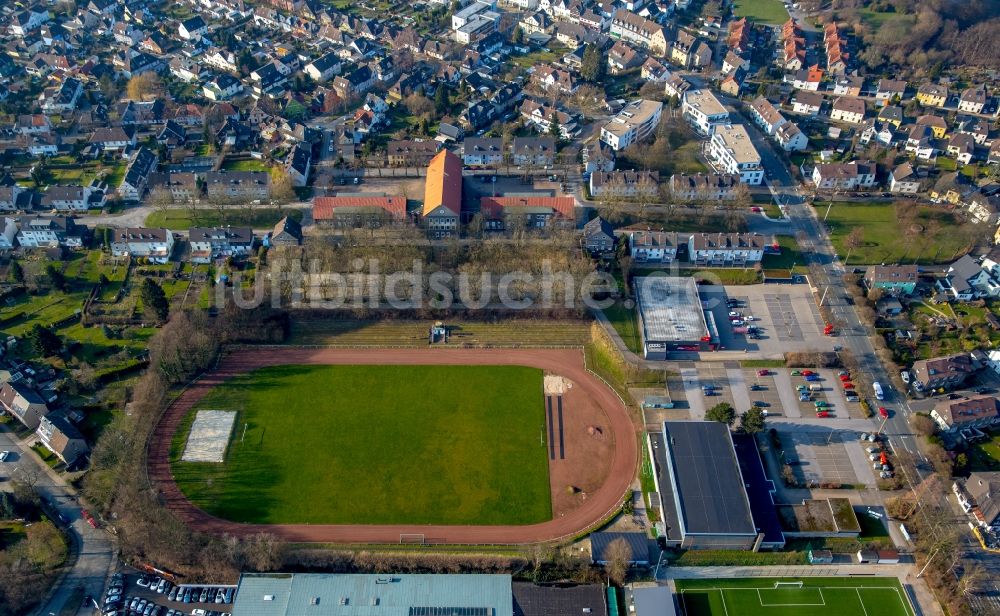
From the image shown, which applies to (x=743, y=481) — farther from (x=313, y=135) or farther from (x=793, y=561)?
(x=313, y=135)

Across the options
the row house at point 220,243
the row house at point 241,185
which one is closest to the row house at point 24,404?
the row house at point 220,243

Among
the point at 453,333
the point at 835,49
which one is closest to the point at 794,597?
the point at 453,333

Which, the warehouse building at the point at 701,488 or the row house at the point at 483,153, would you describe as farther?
the row house at the point at 483,153

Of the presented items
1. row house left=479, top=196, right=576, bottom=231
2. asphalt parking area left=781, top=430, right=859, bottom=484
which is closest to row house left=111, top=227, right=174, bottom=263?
row house left=479, top=196, right=576, bottom=231

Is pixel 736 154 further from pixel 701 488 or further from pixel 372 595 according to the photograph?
pixel 372 595

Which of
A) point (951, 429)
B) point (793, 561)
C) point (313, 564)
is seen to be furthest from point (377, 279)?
point (951, 429)

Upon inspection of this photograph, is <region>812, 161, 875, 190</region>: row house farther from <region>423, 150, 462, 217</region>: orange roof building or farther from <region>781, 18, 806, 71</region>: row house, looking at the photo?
<region>423, 150, 462, 217</region>: orange roof building

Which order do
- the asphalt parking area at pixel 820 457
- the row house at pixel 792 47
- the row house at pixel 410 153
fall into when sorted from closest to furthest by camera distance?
the asphalt parking area at pixel 820 457 < the row house at pixel 410 153 < the row house at pixel 792 47

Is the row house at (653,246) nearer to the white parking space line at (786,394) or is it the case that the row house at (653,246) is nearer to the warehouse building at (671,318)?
the warehouse building at (671,318)
